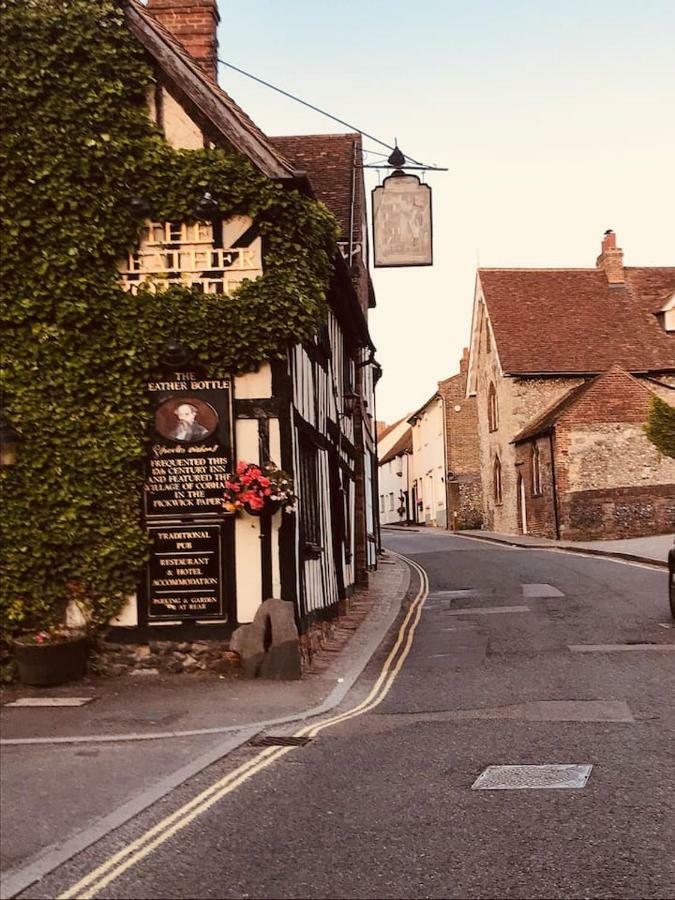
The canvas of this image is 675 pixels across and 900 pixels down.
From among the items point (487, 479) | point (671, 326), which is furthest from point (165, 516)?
point (487, 479)

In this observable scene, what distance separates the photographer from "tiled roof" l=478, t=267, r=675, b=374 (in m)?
40.0

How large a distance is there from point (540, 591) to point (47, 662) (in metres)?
10.4

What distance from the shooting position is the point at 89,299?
11.6m

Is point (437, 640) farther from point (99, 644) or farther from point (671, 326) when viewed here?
point (671, 326)

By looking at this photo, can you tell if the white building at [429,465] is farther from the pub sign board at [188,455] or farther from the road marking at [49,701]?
the road marking at [49,701]

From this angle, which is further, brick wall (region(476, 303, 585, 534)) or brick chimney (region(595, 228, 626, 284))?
brick chimney (region(595, 228, 626, 284))

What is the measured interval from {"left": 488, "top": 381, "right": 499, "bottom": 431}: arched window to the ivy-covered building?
32.7 metres

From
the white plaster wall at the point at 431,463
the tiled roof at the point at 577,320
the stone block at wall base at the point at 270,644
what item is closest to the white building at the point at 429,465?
the white plaster wall at the point at 431,463

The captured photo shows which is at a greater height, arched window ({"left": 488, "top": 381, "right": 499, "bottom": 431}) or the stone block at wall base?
arched window ({"left": 488, "top": 381, "right": 499, "bottom": 431})

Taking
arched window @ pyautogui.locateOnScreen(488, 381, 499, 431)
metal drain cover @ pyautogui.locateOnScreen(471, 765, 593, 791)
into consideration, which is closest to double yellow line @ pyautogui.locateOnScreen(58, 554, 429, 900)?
metal drain cover @ pyautogui.locateOnScreen(471, 765, 593, 791)

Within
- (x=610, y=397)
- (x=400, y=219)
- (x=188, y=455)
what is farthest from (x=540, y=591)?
(x=610, y=397)

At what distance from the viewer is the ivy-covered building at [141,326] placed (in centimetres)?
1149

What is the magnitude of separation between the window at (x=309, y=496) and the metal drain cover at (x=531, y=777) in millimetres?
6193

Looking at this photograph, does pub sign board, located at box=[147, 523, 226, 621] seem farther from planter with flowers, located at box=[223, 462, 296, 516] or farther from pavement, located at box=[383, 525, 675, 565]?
pavement, located at box=[383, 525, 675, 565]
